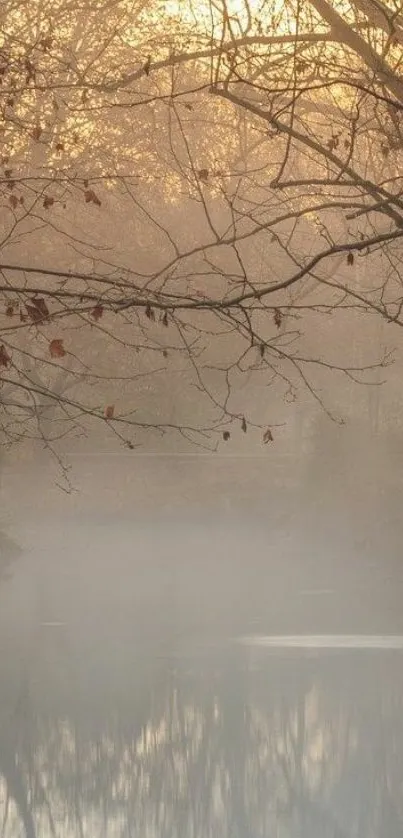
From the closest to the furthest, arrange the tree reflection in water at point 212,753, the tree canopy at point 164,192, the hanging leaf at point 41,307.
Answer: the hanging leaf at point 41,307
the tree reflection in water at point 212,753
the tree canopy at point 164,192

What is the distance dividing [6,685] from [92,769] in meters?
3.84

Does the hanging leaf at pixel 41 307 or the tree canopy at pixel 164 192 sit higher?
the tree canopy at pixel 164 192

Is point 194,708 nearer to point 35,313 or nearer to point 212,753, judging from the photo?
point 212,753

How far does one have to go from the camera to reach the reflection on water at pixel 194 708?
Answer: 1109 centimetres

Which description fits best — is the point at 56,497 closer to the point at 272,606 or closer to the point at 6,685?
the point at 272,606

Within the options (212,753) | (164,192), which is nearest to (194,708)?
(212,753)

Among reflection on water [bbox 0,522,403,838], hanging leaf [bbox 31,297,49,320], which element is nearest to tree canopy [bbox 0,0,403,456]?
reflection on water [bbox 0,522,403,838]

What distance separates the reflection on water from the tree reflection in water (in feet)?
0.07

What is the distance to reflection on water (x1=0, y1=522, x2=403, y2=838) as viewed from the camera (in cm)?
1109

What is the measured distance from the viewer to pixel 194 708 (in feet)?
48.0

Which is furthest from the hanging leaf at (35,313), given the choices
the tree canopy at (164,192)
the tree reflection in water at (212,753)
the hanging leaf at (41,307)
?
the tree reflection in water at (212,753)

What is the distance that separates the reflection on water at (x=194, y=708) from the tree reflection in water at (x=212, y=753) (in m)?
0.02

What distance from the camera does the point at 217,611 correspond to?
21.5 metres

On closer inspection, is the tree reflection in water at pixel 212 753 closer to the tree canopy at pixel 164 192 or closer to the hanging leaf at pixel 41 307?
the tree canopy at pixel 164 192
